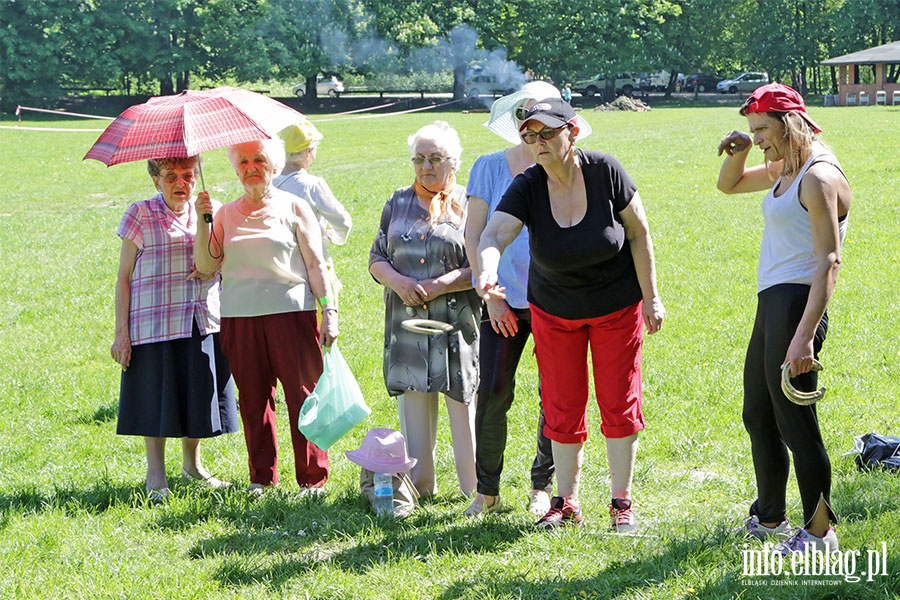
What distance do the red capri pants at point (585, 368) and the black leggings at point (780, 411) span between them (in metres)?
0.50

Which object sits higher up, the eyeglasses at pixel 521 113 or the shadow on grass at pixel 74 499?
the eyeglasses at pixel 521 113

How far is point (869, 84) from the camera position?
51062 millimetres

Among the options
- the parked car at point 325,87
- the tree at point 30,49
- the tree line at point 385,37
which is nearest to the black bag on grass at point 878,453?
the tree line at point 385,37

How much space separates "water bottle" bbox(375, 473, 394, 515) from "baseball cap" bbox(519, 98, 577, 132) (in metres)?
1.86

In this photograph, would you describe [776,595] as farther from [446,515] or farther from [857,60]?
[857,60]

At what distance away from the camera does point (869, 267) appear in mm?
10562

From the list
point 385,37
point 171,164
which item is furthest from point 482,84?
point 171,164

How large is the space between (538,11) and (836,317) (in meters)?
54.1

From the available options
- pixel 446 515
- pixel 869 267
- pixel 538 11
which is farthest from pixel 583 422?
pixel 538 11

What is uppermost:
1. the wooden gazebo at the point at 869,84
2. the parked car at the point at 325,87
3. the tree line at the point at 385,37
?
the tree line at the point at 385,37

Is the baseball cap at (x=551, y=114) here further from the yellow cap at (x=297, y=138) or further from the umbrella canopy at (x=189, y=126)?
the yellow cap at (x=297, y=138)

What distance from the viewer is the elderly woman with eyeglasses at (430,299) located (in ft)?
16.9

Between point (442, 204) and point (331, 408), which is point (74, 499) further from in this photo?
point (442, 204)

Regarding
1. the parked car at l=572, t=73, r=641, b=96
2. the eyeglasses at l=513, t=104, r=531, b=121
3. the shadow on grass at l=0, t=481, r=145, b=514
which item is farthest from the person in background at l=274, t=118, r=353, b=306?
the parked car at l=572, t=73, r=641, b=96
